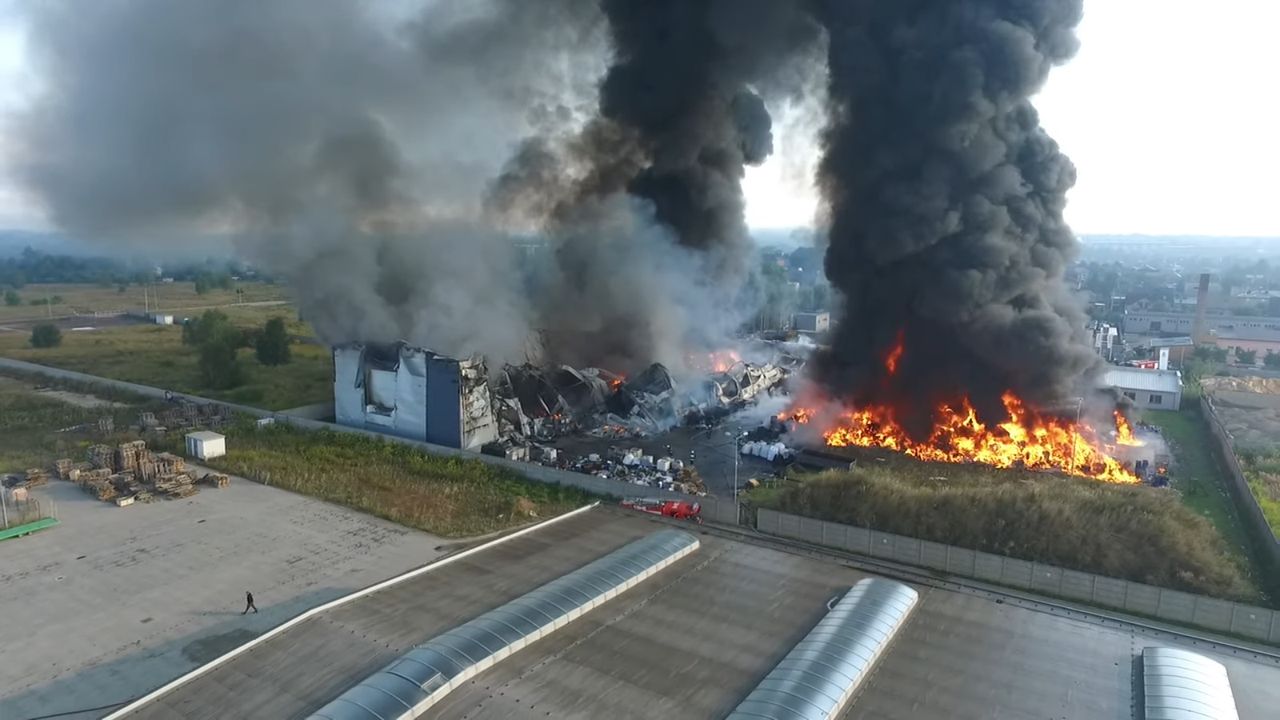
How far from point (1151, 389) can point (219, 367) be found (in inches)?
2422

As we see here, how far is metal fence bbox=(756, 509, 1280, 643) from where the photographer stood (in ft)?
66.7

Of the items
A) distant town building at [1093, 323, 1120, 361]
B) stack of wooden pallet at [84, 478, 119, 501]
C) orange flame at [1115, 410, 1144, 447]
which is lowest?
stack of wooden pallet at [84, 478, 119, 501]

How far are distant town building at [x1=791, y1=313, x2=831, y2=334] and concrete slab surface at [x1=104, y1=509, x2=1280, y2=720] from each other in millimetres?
63525

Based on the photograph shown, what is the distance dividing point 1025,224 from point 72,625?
40.2m

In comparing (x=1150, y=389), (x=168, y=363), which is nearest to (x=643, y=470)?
(x=1150, y=389)

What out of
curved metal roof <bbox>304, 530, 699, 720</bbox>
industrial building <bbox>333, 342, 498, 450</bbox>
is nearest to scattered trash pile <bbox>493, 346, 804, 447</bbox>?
industrial building <bbox>333, 342, 498, 450</bbox>

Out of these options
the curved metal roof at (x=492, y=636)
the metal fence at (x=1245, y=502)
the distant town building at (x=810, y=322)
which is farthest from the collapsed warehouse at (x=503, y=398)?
the distant town building at (x=810, y=322)

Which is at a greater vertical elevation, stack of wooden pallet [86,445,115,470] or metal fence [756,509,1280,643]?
stack of wooden pallet [86,445,115,470]

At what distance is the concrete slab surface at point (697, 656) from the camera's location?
14.2m

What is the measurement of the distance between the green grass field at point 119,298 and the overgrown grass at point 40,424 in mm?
43822

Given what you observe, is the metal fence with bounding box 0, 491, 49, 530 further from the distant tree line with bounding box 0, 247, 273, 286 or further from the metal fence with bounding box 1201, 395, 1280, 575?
the distant tree line with bounding box 0, 247, 273, 286

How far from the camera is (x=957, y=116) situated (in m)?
37.4

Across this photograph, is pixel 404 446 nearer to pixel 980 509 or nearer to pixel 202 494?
pixel 202 494

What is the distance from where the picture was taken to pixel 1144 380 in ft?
165
